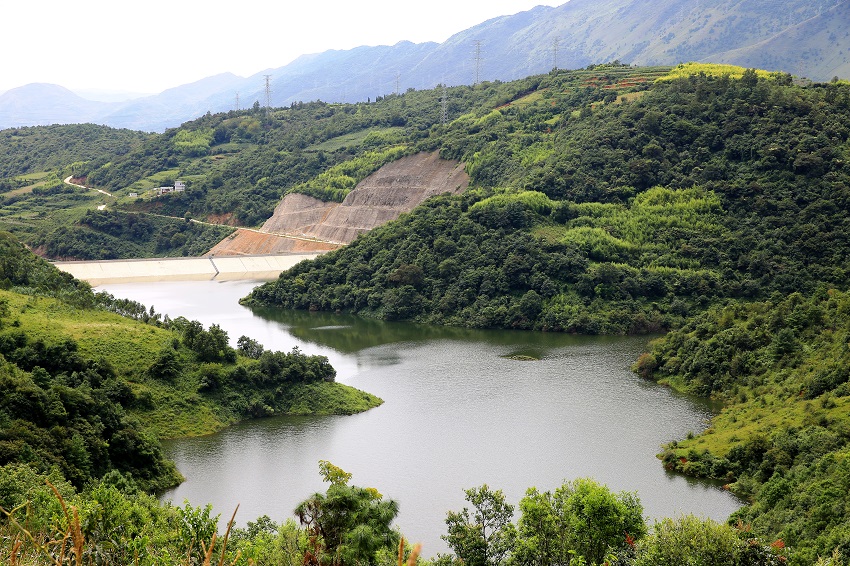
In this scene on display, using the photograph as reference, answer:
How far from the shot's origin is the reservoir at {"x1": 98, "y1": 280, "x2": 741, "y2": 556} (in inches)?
1403

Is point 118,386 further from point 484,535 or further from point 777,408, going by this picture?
point 777,408

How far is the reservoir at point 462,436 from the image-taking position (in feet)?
117

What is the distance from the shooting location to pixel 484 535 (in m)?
27.3

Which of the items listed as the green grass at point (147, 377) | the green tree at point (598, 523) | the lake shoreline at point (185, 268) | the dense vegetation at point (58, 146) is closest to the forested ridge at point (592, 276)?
the green tree at point (598, 523)

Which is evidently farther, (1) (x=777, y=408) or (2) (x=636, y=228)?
(2) (x=636, y=228)

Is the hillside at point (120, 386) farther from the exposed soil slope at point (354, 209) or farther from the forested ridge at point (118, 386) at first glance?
the exposed soil slope at point (354, 209)

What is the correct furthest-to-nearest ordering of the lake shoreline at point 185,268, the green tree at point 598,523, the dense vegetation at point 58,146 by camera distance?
the dense vegetation at point 58,146
the lake shoreline at point 185,268
the green tree at point 598,523

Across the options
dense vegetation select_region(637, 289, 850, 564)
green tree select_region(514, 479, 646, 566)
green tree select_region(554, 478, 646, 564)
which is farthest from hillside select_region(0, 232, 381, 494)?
dense vegetation select_region(637, 289, 850, 564)

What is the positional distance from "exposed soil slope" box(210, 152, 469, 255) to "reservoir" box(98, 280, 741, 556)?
1500 inches

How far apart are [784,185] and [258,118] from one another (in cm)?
8991

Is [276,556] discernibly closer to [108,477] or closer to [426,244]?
[108,477]

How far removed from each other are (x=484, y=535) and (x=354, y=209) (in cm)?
7820

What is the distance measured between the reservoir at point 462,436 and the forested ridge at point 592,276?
1801 mm

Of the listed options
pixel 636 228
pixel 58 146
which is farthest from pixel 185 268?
pixel 58 146
